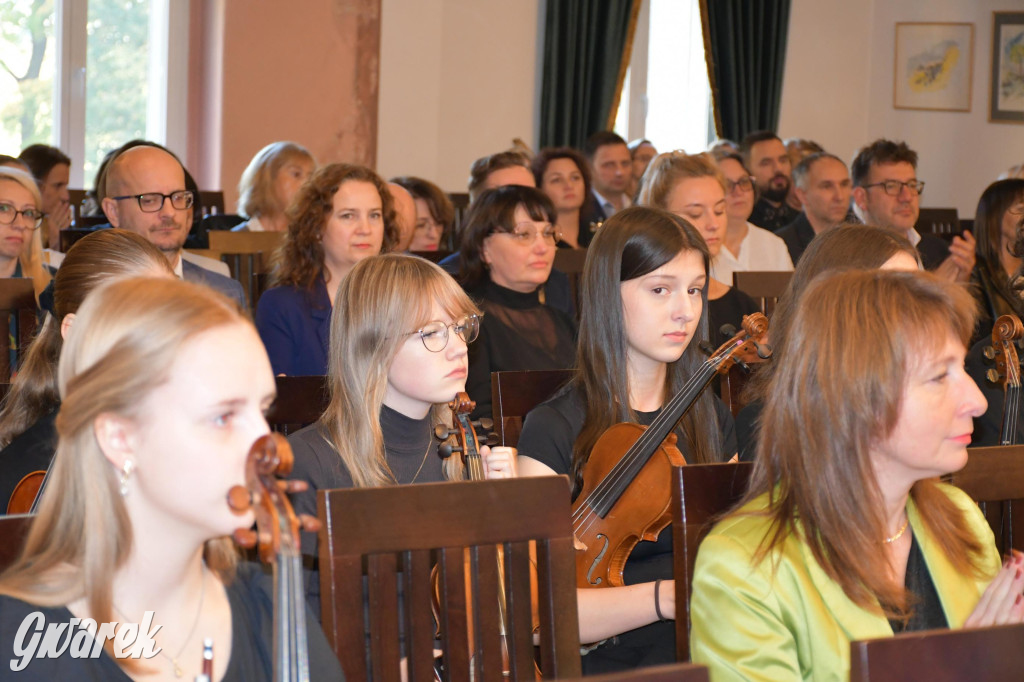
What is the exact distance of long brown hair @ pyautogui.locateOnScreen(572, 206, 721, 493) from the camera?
2223 millimetres

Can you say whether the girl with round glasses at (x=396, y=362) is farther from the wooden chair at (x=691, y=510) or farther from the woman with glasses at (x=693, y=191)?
the woman with glasses at (x=693, y=191)

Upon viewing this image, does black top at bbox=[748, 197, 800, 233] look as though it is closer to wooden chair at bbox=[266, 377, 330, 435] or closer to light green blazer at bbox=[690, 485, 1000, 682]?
wooden chair at bbox=[266, 377, 330, 435]

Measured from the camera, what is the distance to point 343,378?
2135 millimetres

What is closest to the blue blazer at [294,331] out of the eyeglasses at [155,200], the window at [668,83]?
the eyeglasses at [155,200]

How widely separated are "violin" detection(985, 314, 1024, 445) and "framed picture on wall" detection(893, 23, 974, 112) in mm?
7789

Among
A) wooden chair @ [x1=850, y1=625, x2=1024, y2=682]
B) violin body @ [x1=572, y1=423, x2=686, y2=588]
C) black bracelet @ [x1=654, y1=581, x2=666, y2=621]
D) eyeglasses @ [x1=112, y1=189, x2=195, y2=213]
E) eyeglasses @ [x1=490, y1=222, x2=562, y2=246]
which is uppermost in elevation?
eyeglasses @ [x1=112, y1=189, x2=195, y2=213]

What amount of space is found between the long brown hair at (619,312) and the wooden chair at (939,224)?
4.95 m

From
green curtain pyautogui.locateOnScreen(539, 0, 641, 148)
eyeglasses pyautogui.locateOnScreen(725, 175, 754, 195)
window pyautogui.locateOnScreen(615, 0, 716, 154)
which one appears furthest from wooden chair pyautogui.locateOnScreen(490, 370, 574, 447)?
window pyautogui.locateOnScreen(615, 0, 716, 154)

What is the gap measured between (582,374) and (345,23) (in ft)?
16.1

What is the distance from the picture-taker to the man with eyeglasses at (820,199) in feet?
17.9

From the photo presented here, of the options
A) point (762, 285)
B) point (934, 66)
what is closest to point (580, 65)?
point (934, 66)

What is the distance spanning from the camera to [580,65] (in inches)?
316

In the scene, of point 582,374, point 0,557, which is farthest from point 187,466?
point 582,374

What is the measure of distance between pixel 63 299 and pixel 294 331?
126cm
